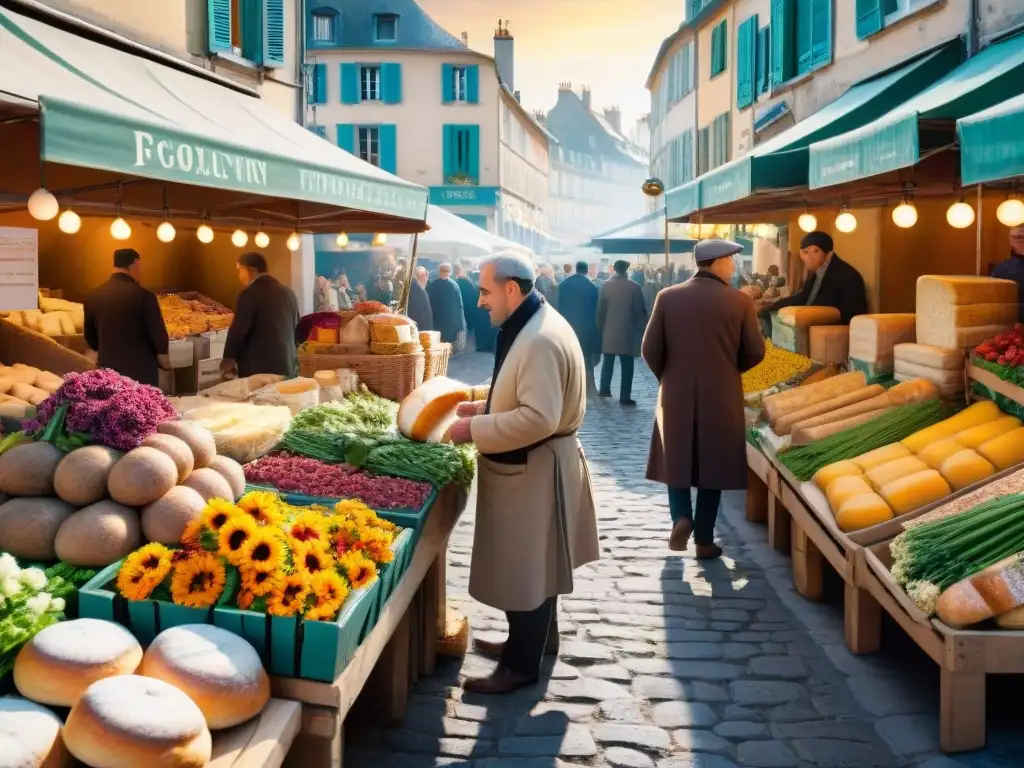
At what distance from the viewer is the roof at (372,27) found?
39.9m

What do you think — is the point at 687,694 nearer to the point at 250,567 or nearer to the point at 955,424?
the point at 250,567

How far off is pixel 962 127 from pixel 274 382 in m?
4.39

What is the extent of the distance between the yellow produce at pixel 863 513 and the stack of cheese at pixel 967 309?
1.59 metres

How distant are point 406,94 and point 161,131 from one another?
3659cm

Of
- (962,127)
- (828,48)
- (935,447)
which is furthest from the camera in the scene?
(828,48)

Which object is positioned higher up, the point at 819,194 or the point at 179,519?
the point at 819,194

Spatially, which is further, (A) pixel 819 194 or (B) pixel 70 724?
(A) pixel 819 194

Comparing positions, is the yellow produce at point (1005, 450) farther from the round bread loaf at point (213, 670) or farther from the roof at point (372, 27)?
the roof at point (372, 27)

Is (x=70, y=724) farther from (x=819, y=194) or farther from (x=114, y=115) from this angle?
(x=819, y=194)

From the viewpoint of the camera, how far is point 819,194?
1037 centimetres

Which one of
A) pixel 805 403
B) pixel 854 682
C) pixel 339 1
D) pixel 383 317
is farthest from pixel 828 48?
Result: pixel 339 1

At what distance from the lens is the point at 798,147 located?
917 cm

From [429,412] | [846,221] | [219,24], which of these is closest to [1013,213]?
[846,221]

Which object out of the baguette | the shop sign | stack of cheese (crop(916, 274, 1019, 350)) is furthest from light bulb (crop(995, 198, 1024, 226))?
the shop sign
